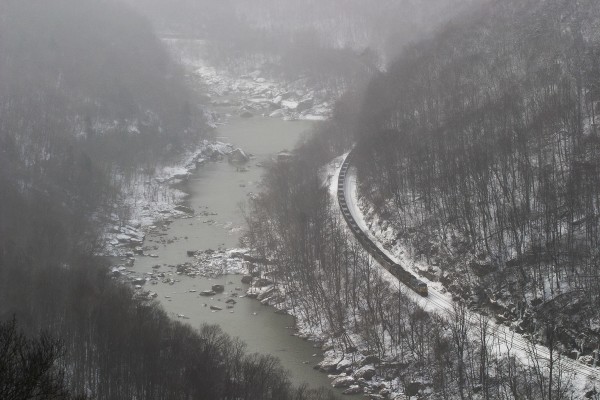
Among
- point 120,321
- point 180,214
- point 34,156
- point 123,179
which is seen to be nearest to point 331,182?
point 180,214

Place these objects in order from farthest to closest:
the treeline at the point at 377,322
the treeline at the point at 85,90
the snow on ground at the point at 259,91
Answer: the snow on ground at the point at 259,91
the treeline at the point at 85,90
the treeline at the point at 377,322

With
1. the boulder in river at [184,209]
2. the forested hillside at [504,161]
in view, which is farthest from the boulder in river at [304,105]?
the boulder in river at [184,209]

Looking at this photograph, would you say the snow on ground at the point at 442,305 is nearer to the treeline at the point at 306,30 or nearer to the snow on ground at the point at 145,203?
the snow on ground at the point at 145,203

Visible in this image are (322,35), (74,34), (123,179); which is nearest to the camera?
(123,179)

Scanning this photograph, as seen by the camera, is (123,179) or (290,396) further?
(123,179)

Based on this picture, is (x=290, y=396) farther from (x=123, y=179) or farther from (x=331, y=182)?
(x=123, y=179)

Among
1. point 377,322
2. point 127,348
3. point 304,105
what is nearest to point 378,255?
point 377,322

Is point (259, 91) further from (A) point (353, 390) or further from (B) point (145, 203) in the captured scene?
(A) point (353, 390)

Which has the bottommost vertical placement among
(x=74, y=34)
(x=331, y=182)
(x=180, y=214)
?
(x=180, y=214)
